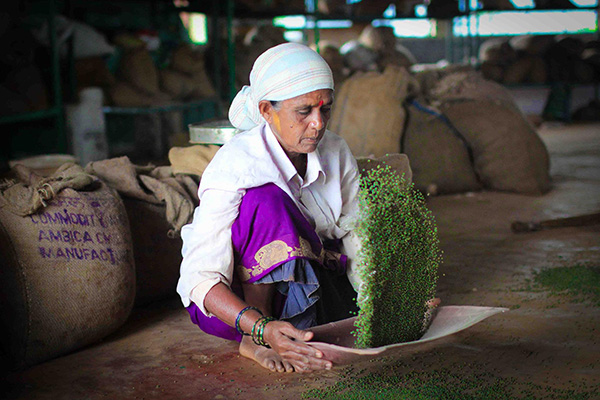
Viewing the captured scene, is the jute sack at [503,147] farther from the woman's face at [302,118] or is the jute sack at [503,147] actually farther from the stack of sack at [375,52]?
the stack of sack at [375,52]

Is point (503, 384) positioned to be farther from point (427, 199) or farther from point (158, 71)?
point (158, 71)

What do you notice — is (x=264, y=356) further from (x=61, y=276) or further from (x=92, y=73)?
(x=92, y=73)

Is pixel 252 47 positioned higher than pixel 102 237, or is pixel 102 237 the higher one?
pixel 252 47

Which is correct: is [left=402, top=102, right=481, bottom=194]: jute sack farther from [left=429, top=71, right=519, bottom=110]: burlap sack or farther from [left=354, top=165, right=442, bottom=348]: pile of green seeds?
[left=354, top=165, right=442, bottom=348]: pile of green seeds

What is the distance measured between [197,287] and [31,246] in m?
0.59

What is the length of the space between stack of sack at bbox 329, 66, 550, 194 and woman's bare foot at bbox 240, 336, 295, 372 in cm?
265

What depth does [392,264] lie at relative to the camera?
165cm

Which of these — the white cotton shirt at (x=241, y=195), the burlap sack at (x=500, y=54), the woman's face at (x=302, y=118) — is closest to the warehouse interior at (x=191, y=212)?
the white cotton shirt at (x=241, y=195)

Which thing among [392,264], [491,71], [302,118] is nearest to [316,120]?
[302,118]

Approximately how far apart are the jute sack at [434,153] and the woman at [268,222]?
2684 mm

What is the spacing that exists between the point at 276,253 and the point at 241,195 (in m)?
0.20

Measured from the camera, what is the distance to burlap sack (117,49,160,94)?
593 centimetres

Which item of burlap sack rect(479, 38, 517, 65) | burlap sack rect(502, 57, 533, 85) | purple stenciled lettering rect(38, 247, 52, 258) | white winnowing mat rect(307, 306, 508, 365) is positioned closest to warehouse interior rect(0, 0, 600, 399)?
purple stenciled lettering rect(38, 247, 52, 258)

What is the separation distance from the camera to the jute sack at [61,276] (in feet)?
6.17
